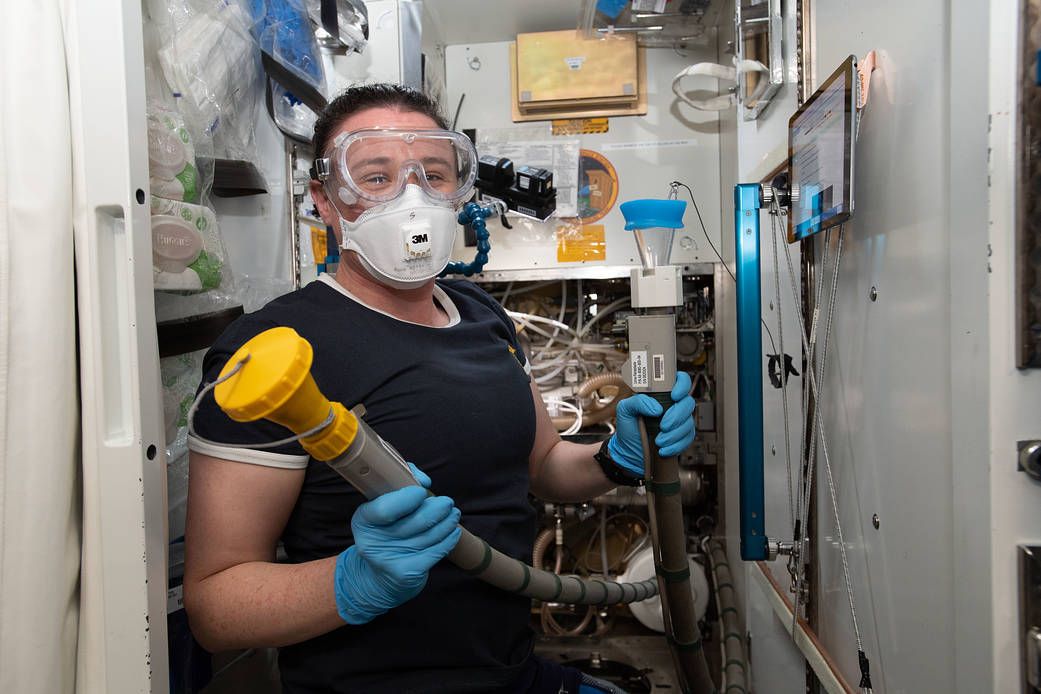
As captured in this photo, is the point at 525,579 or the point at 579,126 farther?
the point at 579,126

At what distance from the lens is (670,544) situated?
124 cm

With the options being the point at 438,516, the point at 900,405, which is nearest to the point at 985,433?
the point at 900,405

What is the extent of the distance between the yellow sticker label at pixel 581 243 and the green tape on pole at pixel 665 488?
1.28 m

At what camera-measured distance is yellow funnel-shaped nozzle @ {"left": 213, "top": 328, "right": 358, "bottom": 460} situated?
2.06 feet

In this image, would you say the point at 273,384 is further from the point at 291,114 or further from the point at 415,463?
the point at 291,114

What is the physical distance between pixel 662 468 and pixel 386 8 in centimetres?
171

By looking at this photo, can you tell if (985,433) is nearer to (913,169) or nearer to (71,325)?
(913,169)

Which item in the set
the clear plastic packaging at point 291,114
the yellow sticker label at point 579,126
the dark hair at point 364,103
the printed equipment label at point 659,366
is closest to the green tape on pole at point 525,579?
the printed equipment label at point 659,366

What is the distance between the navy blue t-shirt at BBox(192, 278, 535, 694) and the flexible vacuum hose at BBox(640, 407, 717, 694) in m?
0.28

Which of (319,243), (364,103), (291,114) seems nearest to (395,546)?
(364,103)

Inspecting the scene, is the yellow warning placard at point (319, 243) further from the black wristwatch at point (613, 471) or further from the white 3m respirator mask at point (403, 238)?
the black wristwatch at point (613, 471)

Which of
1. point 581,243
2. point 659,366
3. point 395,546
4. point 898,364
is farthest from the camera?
point 581,243

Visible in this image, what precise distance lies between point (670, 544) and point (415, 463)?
1.86 ft

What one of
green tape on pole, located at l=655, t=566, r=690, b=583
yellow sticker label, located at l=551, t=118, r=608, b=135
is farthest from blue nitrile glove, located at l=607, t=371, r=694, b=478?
yellow sticker label, located at l=551, t=118, r=608, b=135
